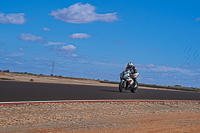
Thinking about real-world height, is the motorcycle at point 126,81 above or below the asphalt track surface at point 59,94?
→ above

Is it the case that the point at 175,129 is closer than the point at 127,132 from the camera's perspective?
No

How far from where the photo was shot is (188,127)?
312 inches

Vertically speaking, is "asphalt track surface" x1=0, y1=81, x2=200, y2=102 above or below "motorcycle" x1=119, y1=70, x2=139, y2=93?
below

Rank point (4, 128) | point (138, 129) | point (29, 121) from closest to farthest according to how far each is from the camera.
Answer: point (4, 128)
point (138, 129)
point (29, 121)

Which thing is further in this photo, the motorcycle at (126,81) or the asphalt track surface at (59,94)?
the motorcycle at (126,81)

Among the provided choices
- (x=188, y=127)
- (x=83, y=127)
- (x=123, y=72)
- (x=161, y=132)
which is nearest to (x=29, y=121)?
(x=83, y=127)

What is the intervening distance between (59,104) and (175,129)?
5.82 m

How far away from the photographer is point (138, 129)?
7.18 meters

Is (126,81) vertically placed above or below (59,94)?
above

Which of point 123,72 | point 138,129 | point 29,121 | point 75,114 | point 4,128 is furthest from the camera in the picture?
point 123,72

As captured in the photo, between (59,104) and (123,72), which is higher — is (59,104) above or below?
below

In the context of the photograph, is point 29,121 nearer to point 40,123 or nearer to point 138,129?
point 40,123

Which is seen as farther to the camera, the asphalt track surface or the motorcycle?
the motorcycle

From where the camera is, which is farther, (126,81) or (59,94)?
(126,81)
